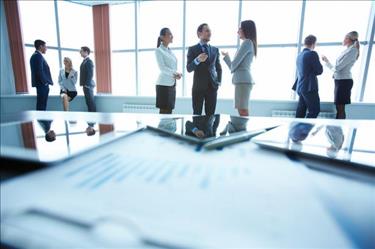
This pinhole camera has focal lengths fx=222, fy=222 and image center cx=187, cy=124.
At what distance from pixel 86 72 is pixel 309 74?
3.65 m

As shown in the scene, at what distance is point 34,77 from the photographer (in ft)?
12.6


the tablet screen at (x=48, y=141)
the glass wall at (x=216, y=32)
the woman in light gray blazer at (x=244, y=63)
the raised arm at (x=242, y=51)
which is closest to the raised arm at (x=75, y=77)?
the glass wall at (x=216, y=32)

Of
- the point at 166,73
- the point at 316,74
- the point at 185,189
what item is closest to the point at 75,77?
the point at 166,73

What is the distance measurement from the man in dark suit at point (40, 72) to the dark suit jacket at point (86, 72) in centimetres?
54

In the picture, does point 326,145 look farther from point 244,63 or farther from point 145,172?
point 244,63

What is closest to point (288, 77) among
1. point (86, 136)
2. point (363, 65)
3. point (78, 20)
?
point (363, 65)

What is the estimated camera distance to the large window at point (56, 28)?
4684 mm

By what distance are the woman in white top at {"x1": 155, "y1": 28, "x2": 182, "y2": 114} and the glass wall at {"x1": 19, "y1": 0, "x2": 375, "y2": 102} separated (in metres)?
0.85

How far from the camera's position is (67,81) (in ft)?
13.9

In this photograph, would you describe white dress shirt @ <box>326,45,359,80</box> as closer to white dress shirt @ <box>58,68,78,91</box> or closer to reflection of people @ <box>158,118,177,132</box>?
reflection of people @ <box>158,118,177,132</box>

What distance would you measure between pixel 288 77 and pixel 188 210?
4610mm

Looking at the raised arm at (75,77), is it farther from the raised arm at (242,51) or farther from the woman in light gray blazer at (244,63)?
the raised arm at (242,51)

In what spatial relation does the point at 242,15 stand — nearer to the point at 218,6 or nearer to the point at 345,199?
the point at 218,6

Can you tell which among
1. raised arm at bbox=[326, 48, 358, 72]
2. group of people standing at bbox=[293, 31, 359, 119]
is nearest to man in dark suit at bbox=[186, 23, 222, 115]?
group of people standing at bbox=[293, 31, 359, 119]
